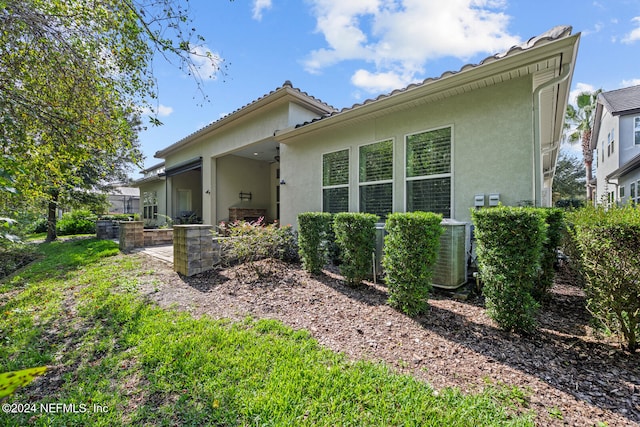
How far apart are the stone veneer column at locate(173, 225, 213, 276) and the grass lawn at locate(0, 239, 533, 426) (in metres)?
1.71

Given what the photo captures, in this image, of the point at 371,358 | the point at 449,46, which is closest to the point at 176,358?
the point at 371,358

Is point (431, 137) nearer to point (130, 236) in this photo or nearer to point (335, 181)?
point (335, 181)

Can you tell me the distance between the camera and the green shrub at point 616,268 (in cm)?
254

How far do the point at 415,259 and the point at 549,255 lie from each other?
2.35m

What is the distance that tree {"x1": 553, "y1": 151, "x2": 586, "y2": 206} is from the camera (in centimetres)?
2314

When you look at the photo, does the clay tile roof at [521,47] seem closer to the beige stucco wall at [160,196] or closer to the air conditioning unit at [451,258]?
the air conditioning unit at [451,258]

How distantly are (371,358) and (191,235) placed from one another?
449 centimetres

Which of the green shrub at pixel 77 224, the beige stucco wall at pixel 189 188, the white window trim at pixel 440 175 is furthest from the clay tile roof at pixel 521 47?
the green shrub at pixel 77 224

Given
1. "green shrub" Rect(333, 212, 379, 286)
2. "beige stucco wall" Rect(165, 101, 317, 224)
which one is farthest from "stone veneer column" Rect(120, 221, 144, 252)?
"green shrub" Rect(333, 212, 379, 286)

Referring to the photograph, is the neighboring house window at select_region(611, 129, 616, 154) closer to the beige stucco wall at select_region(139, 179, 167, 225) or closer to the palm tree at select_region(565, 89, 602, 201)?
the palm tree at select_region(565, 89, 602, 201)

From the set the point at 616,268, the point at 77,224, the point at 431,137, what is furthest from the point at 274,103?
the point at 77,224

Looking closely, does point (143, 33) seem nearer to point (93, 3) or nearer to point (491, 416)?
point (93, 3)

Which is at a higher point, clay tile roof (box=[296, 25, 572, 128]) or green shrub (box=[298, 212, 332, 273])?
clay tile roof (box=[296, 25, 572, 128])

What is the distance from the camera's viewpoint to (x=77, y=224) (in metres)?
16.5
